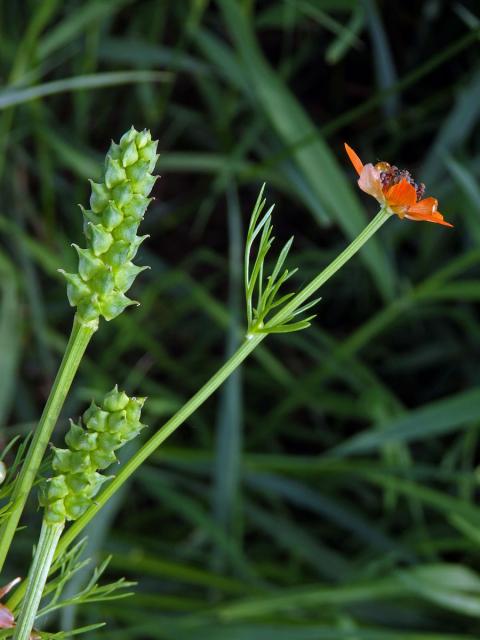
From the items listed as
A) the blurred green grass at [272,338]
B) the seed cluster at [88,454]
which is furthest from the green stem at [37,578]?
the blurred green grass at [272,338]

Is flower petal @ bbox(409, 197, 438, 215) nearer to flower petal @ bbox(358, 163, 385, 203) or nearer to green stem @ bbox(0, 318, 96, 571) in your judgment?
flower petal @ bbox(358, 163, 385, 203)

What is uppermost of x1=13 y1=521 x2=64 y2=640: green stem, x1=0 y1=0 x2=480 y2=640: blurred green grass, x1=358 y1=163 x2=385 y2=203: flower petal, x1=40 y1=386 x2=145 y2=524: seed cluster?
x1=0 y1=0 x2=480 y2=640: blurred green grass

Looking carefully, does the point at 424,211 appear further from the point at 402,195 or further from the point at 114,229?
the point at 114,229

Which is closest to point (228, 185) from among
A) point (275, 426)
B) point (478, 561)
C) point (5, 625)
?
point (275, 426)

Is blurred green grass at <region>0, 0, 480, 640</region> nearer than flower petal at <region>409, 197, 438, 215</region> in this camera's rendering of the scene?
No

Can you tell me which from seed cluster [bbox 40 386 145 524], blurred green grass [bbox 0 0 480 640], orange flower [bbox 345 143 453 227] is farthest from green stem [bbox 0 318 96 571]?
blurred green grass [bbox 0 0 480 640]

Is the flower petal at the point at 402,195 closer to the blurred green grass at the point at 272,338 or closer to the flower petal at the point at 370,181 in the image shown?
the flower petal at the point at 370,181

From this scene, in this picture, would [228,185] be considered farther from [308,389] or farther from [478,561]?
[478,561]
